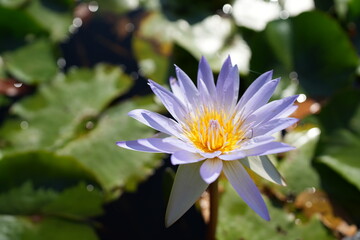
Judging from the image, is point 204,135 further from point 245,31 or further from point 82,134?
point 245,31

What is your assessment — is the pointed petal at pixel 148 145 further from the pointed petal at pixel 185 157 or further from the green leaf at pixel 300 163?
the green leaf at pixel 300 163

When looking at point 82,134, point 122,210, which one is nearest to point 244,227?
point 122,210

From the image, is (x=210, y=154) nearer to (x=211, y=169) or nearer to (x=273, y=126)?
(x=211, y=169)

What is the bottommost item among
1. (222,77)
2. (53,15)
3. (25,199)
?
(25,199)

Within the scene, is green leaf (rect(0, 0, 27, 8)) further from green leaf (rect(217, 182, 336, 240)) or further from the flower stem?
the flower stem

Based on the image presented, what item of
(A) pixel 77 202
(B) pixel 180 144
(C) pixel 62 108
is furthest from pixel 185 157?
(C) pixel 62 108

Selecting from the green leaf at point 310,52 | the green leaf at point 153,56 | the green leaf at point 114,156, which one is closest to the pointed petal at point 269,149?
the green leaf at point 114,156
